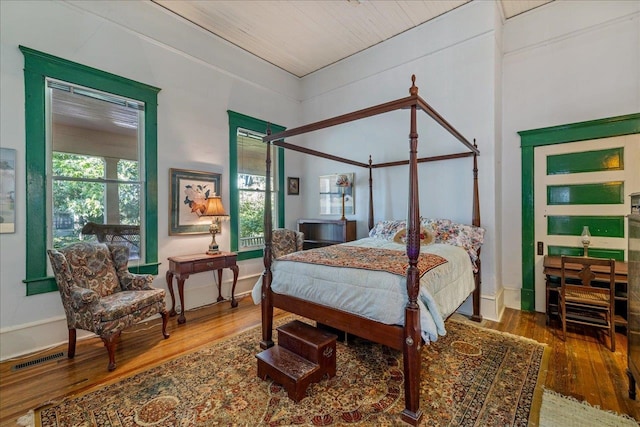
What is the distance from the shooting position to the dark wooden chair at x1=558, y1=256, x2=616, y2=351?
8.75 feet

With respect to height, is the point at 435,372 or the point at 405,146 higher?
the point at 405,146

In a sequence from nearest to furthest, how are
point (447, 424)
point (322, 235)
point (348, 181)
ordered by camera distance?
1. point (447, 424)
2. point (348, 181)
3. point (322, 235)

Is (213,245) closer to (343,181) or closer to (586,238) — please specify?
(343,181)

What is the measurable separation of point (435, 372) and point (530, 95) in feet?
12.1

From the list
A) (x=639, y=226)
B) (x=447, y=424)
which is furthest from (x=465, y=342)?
(x=639, y=226)

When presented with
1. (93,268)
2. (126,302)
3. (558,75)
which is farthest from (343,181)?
(93,268)

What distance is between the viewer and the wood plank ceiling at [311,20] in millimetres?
3648

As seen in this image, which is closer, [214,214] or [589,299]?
[589,299]

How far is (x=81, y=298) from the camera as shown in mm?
2463

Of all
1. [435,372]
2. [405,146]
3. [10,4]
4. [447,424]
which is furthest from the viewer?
[405,146]

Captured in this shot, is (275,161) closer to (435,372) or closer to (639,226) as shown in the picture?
(435,372)

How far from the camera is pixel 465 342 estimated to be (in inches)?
113

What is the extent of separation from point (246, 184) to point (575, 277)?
4.43 meters

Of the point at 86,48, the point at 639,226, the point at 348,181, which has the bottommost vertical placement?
the point at 639,226
